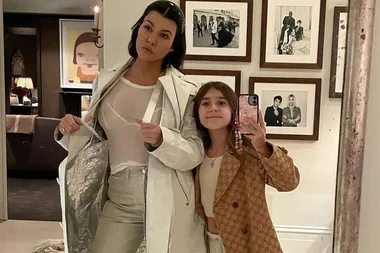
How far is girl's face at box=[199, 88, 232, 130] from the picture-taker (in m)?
0.64

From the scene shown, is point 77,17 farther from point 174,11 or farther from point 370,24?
point 370,24

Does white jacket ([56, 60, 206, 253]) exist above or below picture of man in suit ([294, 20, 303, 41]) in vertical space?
below

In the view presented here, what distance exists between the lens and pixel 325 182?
637 mm

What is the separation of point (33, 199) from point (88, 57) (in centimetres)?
27

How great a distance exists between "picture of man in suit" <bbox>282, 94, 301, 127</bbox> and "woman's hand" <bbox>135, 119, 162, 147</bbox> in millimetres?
229

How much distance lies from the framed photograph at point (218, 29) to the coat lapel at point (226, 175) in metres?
0.19

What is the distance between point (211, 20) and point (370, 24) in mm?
313

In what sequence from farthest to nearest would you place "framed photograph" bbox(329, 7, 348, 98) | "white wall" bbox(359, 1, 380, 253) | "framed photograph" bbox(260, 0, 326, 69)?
"framed photograph" bbox(260, 0, 326, 69) → "framed photograph" bbox(329, 7, 348, 98) → "white wall" bbox(359, 1, 380, 253)

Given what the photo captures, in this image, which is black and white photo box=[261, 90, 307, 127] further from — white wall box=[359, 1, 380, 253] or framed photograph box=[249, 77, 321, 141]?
white wall box=[359, 1, 380, 253]

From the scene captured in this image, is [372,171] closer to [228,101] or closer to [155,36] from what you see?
[228,101]

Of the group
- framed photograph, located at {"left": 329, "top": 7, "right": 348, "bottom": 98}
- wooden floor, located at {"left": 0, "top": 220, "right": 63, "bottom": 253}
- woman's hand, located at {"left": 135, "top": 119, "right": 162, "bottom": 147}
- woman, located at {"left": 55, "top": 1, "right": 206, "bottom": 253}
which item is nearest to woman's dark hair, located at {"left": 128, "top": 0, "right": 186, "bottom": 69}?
woman, located at {"left": 55, "top": 1, "right": 206, "bottom": 253}

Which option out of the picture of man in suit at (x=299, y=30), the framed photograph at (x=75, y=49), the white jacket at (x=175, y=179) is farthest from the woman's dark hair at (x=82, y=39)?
the picture of man in suit at (x=299, y=30)

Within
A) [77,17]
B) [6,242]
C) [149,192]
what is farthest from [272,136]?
[6,242]

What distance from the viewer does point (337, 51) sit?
619 millimetres
